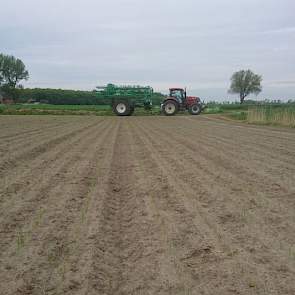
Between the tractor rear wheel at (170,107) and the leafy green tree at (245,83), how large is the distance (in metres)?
63.5

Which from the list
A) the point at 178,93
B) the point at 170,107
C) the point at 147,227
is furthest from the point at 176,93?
the point at 147,227

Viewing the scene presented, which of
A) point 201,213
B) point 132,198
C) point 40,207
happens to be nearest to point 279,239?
point 201,213

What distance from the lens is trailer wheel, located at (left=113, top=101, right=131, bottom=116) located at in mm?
33750

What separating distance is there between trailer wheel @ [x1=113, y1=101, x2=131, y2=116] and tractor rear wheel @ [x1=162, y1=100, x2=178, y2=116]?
9.27 ft

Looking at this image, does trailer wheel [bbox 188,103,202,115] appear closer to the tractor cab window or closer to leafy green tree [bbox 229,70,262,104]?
the tractor cab window

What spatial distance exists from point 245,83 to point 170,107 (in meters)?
64.3

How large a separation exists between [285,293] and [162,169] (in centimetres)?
555

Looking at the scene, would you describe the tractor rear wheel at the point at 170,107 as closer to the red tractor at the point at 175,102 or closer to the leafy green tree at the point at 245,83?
the red tractor at the point at 175,102

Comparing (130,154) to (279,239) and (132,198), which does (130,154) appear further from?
(279,239)

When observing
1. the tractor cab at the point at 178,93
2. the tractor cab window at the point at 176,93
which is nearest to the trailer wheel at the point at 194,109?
the tractor cab at the point at 178,93

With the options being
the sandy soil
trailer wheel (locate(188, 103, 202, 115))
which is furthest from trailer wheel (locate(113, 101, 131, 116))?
the sandy soil

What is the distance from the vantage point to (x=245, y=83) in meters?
93.8

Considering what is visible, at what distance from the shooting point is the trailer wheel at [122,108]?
33.8 metres

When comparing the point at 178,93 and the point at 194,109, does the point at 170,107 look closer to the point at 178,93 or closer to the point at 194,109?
the point at 178,93
